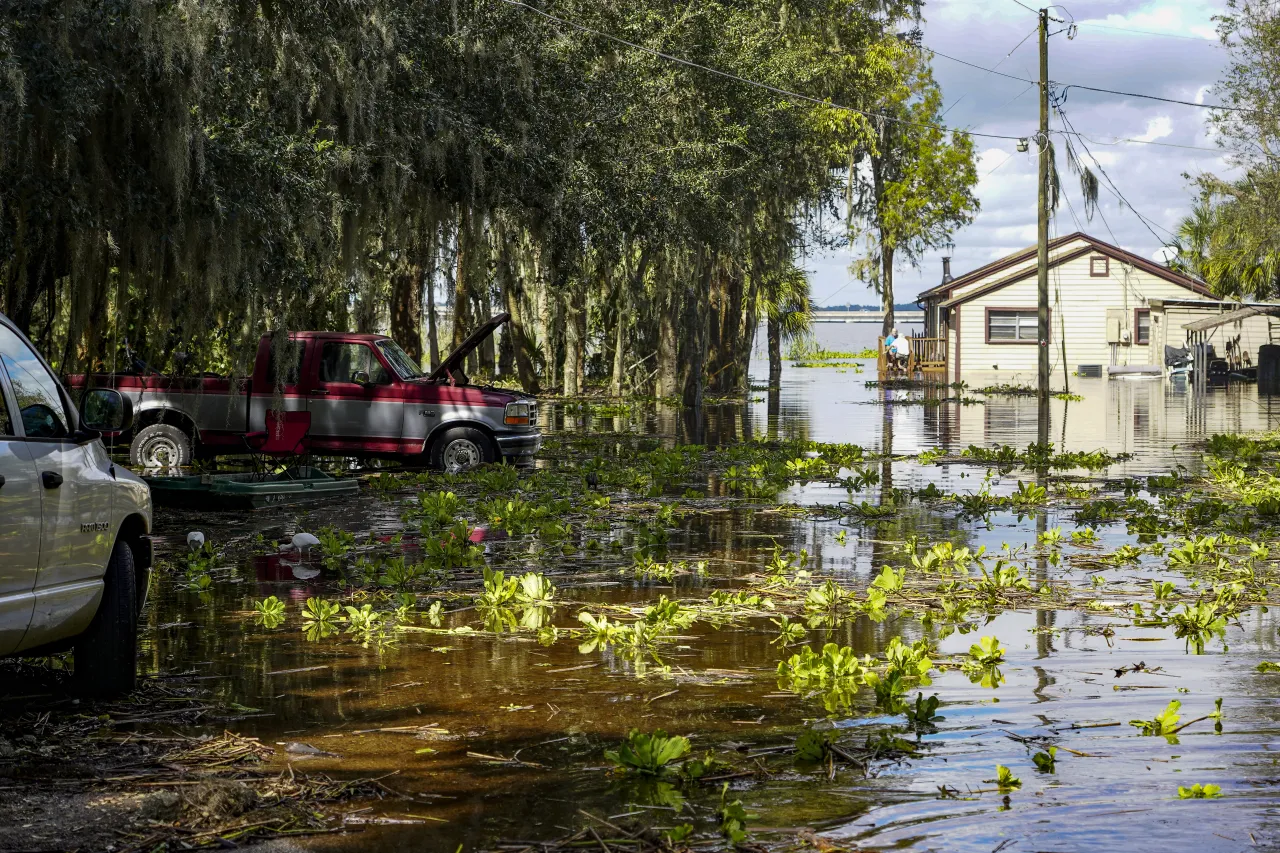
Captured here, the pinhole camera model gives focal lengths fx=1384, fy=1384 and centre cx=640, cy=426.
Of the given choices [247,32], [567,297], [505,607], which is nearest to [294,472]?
[247,32]

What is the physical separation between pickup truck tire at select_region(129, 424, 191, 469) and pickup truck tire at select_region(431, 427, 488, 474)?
10.9 ft

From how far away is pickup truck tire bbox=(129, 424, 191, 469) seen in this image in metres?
18.4

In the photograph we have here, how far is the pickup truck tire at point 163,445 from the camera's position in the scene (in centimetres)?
1842

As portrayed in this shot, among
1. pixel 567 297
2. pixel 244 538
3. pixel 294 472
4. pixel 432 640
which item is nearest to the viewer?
pixel 432 640

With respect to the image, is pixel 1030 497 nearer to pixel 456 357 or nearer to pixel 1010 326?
pixel 456 357

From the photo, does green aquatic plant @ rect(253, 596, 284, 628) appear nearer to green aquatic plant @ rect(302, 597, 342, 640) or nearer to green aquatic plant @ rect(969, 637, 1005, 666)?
green aquatic plant @ rect(302, 597, 342, 640)

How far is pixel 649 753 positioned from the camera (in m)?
4.97

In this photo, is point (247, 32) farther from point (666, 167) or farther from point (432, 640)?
Answer: point (666, 167)

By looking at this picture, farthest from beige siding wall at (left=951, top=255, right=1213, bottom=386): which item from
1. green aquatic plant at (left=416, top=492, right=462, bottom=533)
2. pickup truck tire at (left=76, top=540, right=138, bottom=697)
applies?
pickup truck tire at (left=76, top=540, right=138, bottom=697)

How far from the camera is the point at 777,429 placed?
86.7 feet

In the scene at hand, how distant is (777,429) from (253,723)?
20991mm

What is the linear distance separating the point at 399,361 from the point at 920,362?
45.4 meters

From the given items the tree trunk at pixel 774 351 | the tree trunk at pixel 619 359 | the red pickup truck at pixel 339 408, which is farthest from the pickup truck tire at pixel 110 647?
the tree trunk at pixel 774 351

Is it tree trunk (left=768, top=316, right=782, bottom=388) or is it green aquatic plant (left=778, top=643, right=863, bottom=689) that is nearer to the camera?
green aquatic plant (left=778, top=643, right=863, bottom=689)
